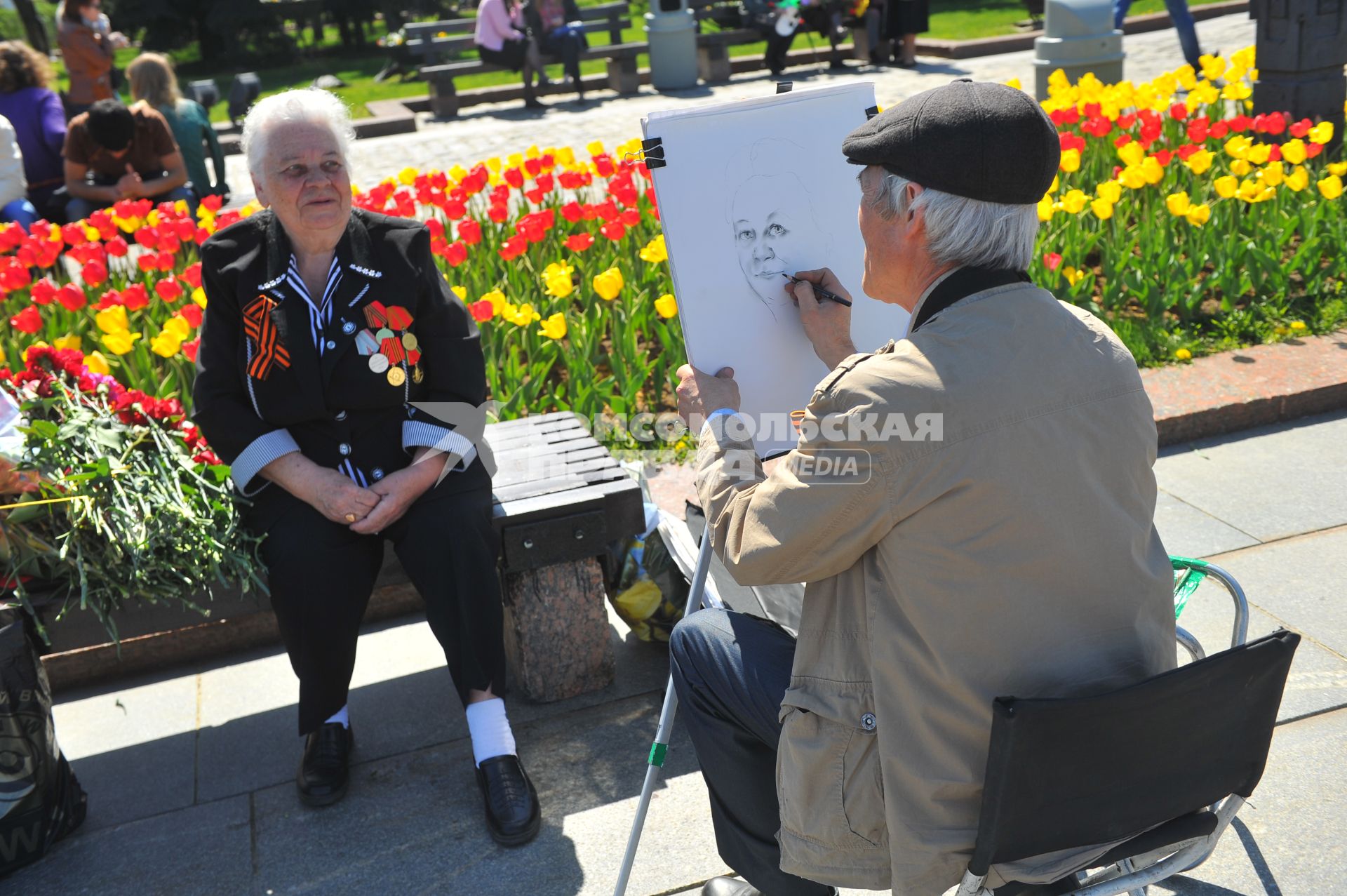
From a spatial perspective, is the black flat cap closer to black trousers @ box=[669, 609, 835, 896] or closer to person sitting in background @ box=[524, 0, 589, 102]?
black trousers @ box=[669, 609, 835, 896]

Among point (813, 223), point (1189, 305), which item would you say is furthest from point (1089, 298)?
point (813, 223)

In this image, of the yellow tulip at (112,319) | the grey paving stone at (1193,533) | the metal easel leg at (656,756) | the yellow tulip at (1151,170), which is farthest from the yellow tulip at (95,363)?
the yellow tulip at (1151,170)

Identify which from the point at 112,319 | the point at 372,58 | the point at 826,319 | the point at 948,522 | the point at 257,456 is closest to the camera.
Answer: the point at 948,522

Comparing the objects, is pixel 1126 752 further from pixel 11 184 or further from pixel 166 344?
pixel 11 184

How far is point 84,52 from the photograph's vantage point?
8.42 meters

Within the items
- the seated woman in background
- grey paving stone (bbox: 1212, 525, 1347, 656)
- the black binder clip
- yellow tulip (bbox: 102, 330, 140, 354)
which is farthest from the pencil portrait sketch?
the seated woman in background

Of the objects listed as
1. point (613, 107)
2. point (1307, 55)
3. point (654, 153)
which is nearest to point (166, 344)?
point (654, 153)

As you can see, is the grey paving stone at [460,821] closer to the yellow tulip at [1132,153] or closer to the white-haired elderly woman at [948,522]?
the white-haired elderly woman at [948,522]

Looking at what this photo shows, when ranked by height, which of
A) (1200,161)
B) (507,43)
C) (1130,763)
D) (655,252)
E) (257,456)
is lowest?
(1130,763)

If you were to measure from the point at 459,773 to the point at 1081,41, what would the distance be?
7.80 metres

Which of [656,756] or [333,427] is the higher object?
[333,427]

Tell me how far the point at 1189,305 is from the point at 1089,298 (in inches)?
15.8

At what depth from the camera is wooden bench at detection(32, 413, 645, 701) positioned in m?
3.03

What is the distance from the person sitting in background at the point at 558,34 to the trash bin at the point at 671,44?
949 mm
